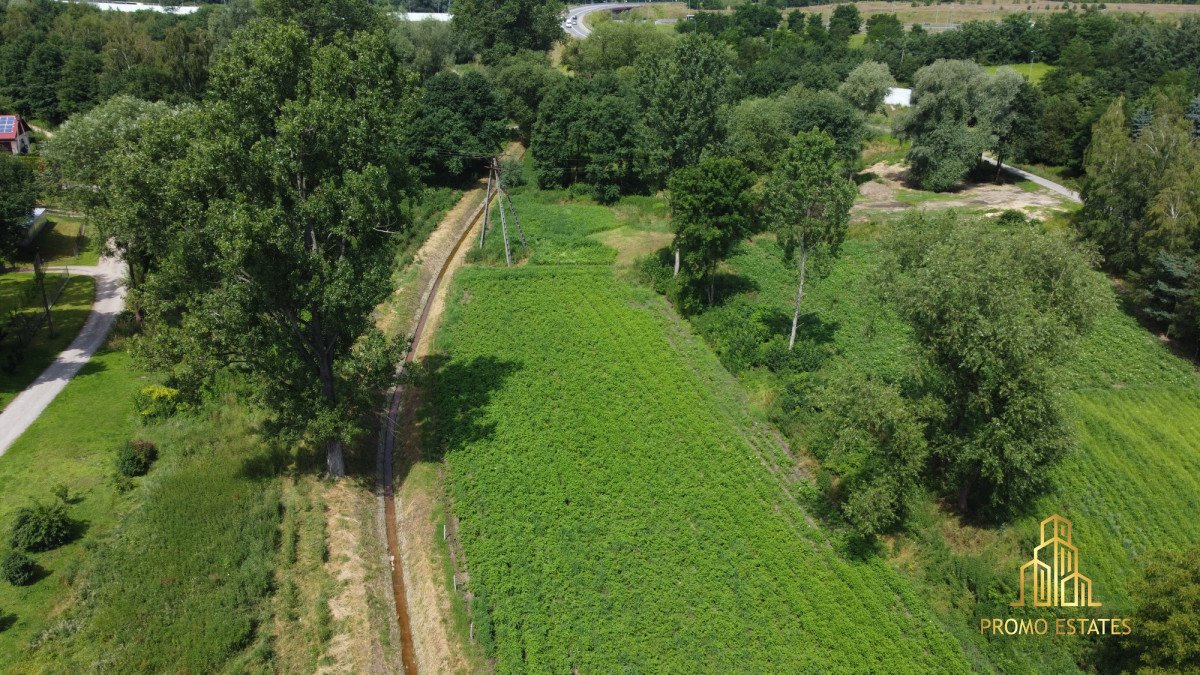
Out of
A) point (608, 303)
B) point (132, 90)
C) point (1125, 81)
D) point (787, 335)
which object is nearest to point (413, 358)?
point (608, 303)

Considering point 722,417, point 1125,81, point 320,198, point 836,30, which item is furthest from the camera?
point 836,30

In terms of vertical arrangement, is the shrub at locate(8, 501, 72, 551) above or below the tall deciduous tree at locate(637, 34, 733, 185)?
below

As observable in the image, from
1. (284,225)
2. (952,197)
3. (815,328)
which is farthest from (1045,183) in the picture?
(284,225)

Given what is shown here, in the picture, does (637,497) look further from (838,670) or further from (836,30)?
(836,30)

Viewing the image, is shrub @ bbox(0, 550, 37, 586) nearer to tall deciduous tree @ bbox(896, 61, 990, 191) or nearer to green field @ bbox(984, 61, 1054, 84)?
tall deciduous tree @ bbox(896, 61, 990, 191)

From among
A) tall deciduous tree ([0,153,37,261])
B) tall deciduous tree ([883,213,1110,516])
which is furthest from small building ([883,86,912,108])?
tall deciduous tree ([0,153,37,261])

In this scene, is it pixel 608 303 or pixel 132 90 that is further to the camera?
pixel 132 90
